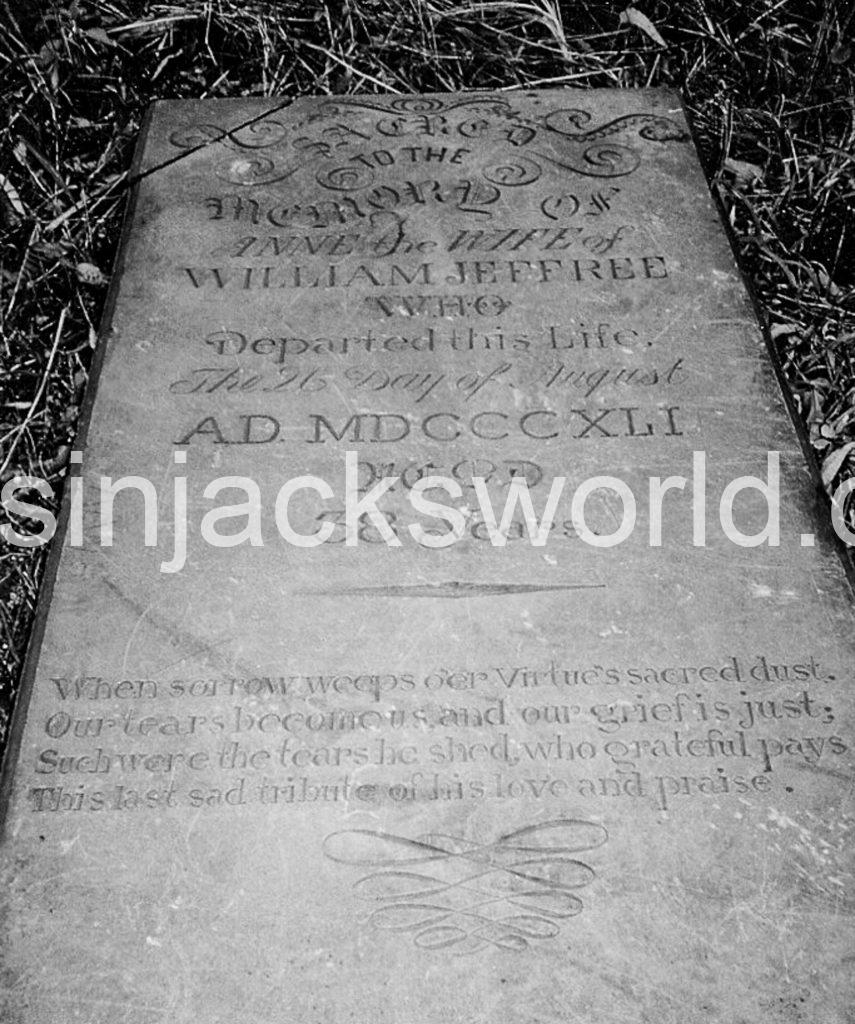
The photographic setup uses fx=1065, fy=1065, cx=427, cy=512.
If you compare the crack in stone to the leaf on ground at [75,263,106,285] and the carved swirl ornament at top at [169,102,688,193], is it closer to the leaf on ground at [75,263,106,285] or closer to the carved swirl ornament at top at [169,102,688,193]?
the carved swirl ornament at top at [169,102,688,193]

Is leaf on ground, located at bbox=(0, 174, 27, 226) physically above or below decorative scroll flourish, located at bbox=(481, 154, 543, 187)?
below

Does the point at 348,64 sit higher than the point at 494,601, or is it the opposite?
the point at 348,64

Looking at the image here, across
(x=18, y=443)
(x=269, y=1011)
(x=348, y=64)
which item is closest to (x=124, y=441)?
(x=18, y=443)

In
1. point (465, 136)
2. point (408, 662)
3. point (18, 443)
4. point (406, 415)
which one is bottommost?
point (18, 443)

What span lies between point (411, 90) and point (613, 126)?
36.2 inches

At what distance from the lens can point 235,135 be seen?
3.04 m

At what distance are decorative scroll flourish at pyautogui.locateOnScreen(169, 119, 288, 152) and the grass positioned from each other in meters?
0.34

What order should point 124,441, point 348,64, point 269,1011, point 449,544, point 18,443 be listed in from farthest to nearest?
1. point 348,64
2. point 18,443
3. point 124,441
4. point 449,544
5. point 269,1011

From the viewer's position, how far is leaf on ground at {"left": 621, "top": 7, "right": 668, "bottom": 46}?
3.64 meters

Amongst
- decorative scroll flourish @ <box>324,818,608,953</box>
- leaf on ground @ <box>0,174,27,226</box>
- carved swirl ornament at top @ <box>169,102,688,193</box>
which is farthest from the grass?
decorative scroll flourish @ <box>324,818,608,953</box>

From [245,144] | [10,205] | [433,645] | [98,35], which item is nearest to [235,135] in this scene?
[245,144]

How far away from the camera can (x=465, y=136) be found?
3.04 meters

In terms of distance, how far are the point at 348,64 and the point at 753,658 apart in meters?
2.55

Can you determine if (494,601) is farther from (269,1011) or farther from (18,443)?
(18,443)
